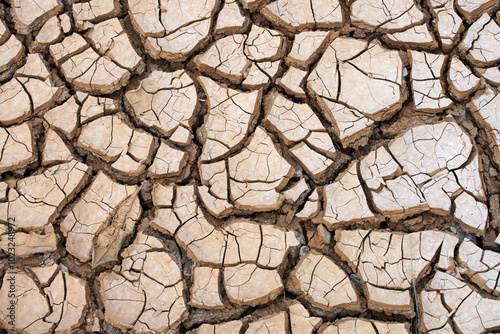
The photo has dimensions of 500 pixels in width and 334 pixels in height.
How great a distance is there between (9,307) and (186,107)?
4.76 feet

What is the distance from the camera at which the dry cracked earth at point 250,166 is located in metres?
2.00

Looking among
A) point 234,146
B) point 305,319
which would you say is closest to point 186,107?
point 234,146

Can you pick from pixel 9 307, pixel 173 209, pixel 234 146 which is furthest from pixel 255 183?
pixel 9 307

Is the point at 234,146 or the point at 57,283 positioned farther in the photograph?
the point at 234,146

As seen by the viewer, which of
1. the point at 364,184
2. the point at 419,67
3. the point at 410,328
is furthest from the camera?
the point at 419,67

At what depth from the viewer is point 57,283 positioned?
2.05 metres

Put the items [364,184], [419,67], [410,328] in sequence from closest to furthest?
[410,328] → [364,184] → [419,67]

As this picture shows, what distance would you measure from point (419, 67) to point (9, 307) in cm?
268

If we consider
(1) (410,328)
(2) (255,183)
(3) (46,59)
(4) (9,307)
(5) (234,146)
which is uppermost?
(3) (46,59)

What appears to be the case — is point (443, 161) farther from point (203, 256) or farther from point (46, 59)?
point (46, 59)

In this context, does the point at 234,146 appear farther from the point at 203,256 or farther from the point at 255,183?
the point at 203,256

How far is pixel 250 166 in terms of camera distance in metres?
2.20

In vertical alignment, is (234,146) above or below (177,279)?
above

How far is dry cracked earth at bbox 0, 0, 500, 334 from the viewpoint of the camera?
200cm
